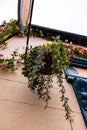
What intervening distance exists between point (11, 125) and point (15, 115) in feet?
0.55

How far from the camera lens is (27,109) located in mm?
2564

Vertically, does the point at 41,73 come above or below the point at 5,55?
above

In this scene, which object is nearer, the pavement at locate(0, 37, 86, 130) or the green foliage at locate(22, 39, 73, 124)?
the pavement at locate(0, 37, 86, 130)

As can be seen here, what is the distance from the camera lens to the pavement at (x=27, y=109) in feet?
7.72

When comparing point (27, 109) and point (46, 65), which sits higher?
point (46, 65)

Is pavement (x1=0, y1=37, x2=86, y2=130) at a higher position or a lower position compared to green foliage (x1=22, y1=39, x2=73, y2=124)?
lower

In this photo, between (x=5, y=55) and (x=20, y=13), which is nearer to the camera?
(x=20, y=13)

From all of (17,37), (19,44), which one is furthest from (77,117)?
(17,37)

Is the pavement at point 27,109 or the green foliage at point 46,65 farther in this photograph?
the green foliage at point 46,65

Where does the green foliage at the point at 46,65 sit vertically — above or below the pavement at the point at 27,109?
above

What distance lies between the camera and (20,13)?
2.85 meters

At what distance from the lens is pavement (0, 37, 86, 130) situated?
2352 millimetres

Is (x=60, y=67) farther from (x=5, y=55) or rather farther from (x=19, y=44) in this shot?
(x=19, y=44)

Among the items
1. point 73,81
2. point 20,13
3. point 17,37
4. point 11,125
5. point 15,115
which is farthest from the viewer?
point 17,37
